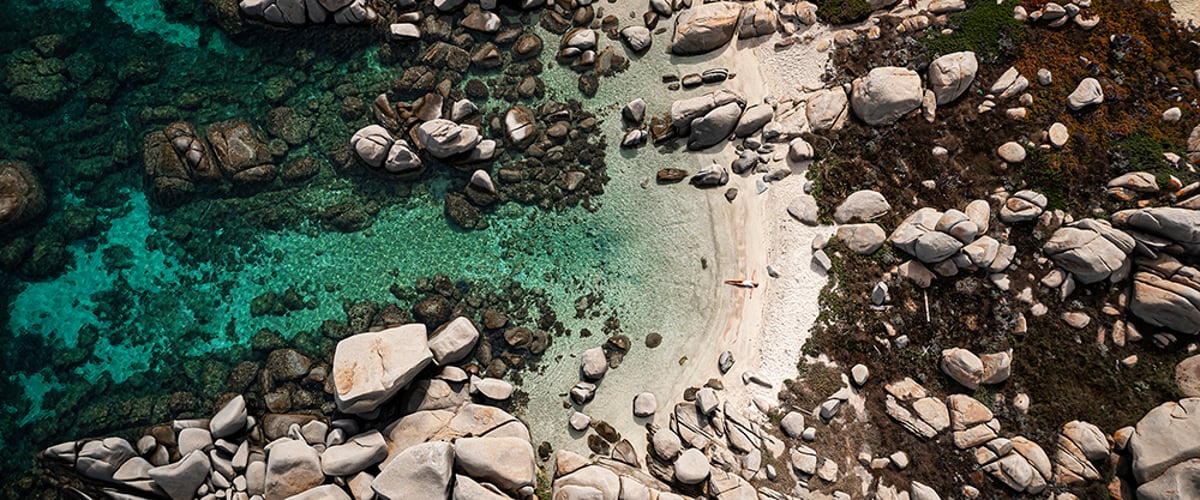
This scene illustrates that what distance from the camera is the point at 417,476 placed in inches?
855

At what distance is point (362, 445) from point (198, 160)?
1438cm

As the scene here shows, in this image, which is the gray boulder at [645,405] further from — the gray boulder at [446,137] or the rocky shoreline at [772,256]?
the gray boulder at [446,137]

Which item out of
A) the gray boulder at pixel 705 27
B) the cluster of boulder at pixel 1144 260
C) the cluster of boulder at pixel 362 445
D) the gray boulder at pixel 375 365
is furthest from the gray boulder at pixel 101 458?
the cluster of boulder at pixel 1144 260

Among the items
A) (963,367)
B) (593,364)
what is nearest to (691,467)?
(593,364)

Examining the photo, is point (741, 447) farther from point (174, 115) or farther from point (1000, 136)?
point (174, 115)

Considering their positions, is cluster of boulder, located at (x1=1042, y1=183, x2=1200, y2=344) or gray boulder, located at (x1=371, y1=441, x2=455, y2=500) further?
cluster of boulder, located at (x1=1042, y1=183, x2=1200, y2=344)

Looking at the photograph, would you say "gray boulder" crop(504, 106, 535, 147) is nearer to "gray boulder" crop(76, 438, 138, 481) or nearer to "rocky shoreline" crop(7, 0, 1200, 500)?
"rocky shoreline" crop(7, 0, 1200, 500)

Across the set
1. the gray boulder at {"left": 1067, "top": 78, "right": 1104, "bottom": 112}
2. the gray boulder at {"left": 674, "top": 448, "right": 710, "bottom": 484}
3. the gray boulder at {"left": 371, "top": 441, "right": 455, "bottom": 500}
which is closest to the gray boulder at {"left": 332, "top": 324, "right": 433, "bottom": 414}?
the gray boulder at {"left": 371, "top": 441, "right": 455, "bottom": 500}

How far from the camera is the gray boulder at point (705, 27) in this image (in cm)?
2655

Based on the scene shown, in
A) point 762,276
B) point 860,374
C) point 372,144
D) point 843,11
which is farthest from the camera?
point 843,11

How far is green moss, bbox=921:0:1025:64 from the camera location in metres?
25.5

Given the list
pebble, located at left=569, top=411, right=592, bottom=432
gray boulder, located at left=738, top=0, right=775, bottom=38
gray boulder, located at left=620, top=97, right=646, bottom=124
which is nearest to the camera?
pebble, located at left=569, top=411, right=592, bottom=432

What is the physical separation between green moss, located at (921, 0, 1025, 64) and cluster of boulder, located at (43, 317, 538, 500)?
2399 cm

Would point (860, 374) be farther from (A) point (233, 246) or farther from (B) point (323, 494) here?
(A) point (233, 246)
